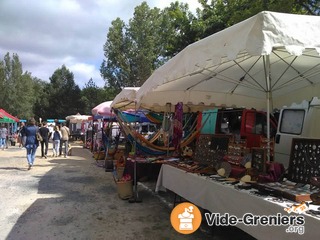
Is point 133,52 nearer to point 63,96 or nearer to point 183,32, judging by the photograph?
point 183,32

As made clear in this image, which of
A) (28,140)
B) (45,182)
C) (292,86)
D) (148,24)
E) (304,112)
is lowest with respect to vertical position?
(45,182)

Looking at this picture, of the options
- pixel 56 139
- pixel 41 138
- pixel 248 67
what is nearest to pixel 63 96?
pixel 56 139

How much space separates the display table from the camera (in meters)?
2.54

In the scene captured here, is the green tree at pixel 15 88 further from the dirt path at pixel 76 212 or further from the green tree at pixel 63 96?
the dirt path at pixel 76 212

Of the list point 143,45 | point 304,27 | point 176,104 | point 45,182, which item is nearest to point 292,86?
point 176,104

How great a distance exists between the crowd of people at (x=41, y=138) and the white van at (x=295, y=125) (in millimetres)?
7995

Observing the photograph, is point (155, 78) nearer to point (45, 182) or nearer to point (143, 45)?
point (45, 182)

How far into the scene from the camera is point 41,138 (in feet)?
43.1

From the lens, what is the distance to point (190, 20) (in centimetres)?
1770

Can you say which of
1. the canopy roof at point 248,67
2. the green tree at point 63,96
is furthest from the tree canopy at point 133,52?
the canopy roof at point 248,67

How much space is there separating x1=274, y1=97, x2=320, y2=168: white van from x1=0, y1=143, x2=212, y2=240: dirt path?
8.42ft

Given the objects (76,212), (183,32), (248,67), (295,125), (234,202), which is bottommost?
(76,212)

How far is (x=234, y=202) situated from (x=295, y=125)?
3631 mm

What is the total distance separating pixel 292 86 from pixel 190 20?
12.9m
